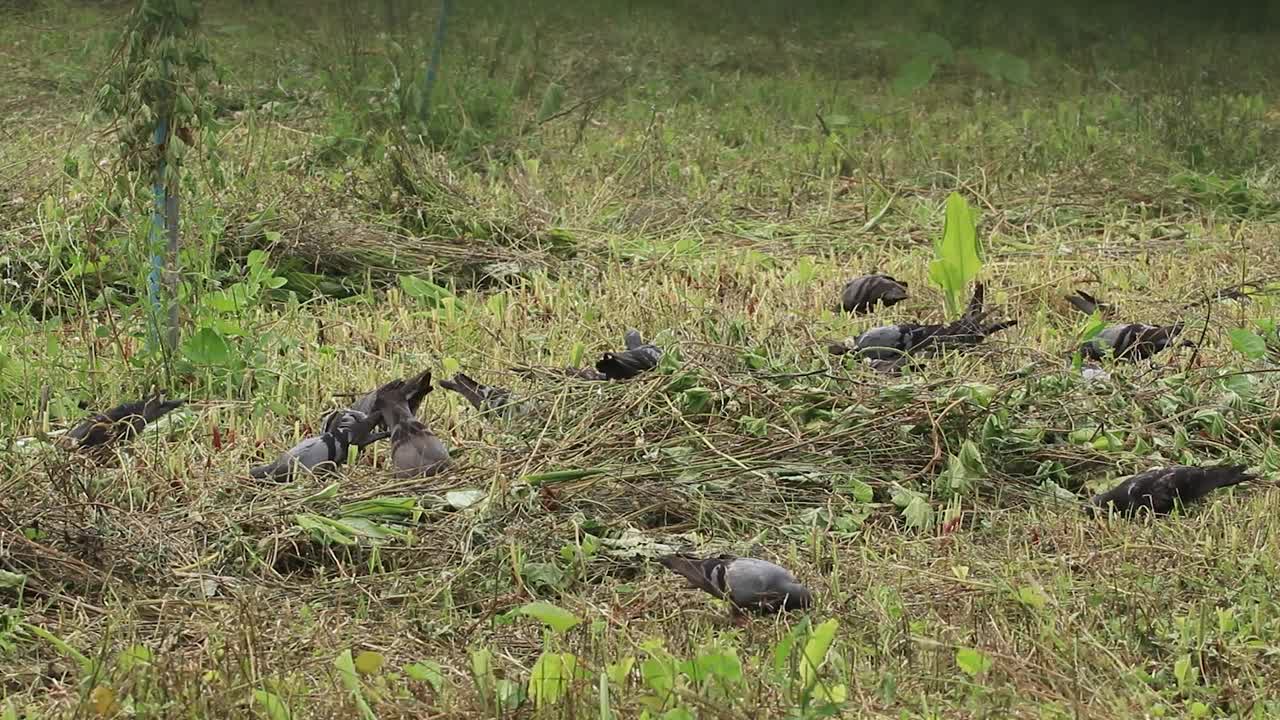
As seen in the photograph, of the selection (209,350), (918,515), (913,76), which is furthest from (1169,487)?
(913,76)

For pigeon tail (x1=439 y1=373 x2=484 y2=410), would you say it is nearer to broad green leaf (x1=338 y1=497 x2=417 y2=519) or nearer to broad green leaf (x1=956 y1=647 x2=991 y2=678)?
broad green leaf (x1=338 y1=497 x2=417 y2=519)

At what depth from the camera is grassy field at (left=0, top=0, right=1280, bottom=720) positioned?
2508 millimetres

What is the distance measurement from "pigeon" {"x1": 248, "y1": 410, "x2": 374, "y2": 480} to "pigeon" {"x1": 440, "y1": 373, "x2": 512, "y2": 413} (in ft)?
0.98

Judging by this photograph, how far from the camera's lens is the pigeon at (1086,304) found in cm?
495

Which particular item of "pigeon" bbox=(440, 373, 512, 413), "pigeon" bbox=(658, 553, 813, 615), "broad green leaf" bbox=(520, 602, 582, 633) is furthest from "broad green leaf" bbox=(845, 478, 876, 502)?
"broad green leaf" bbox=(520, 602, 582, 633)

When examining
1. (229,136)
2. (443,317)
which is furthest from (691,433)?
(229,136)

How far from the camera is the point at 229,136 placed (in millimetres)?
7652

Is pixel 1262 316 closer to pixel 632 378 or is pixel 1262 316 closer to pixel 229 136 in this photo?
pixel 632 378

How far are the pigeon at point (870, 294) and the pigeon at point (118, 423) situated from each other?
6.98 ft

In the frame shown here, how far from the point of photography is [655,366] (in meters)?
3.76

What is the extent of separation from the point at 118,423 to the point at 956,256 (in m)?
2.59

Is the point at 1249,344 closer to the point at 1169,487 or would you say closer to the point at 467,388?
the point at 1169,487

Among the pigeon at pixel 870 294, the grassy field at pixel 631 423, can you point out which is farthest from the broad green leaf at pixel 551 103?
the pigeon at pixel 870 294

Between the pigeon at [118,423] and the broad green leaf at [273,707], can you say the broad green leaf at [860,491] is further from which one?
the pigeon at [118,423]
